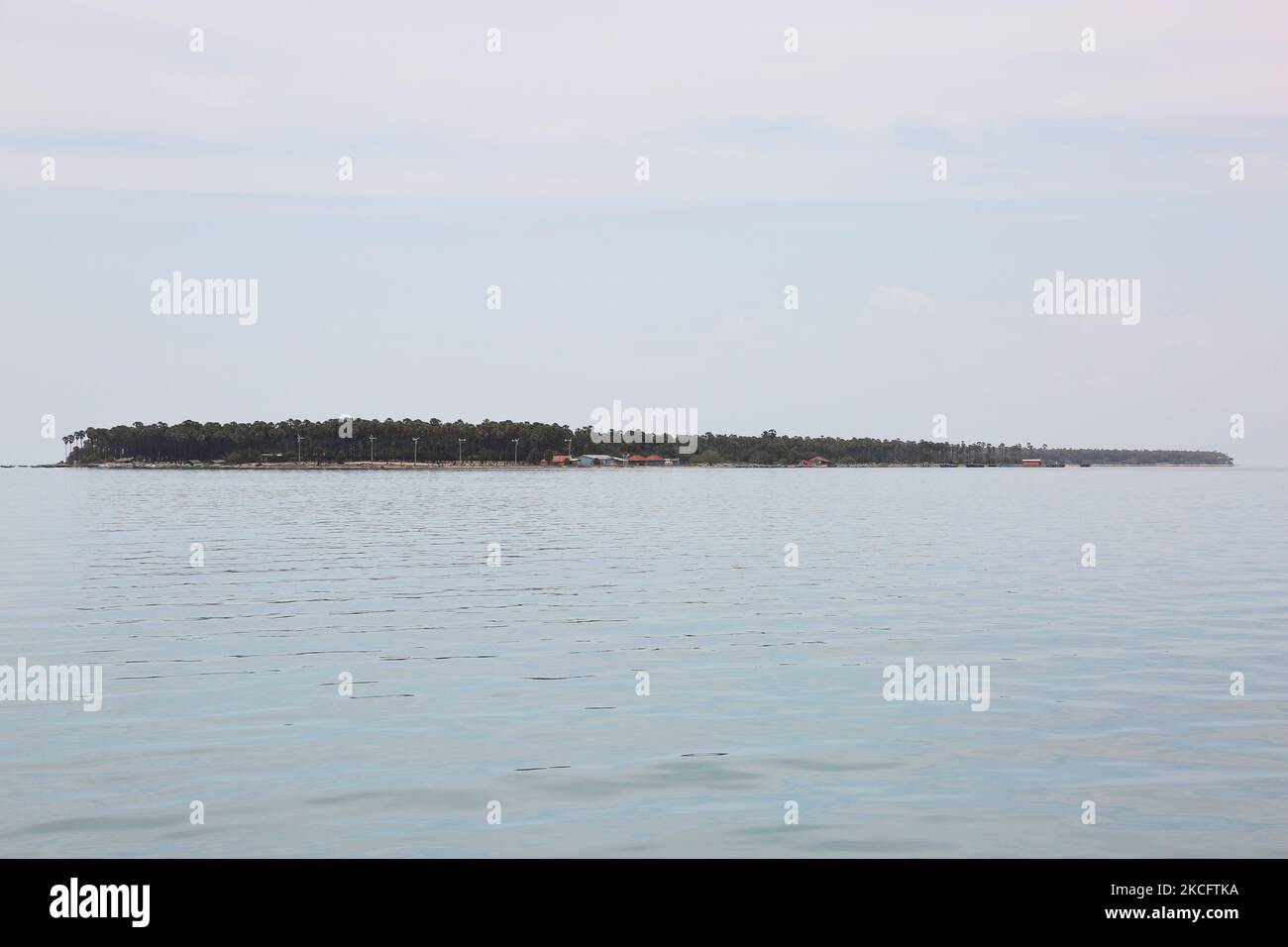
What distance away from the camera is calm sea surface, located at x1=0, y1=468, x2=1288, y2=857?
15.0m

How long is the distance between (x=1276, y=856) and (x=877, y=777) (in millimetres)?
5089

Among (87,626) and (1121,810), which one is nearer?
(1121,810)

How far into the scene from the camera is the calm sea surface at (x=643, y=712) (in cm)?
1497

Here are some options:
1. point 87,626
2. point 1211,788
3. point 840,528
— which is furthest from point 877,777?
point 840,528

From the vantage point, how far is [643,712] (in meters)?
21.5

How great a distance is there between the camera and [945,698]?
23.0 metres

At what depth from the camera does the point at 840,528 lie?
77.1 m
